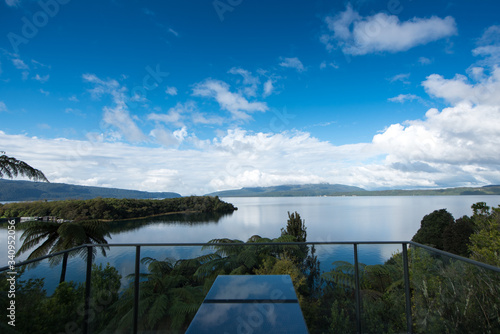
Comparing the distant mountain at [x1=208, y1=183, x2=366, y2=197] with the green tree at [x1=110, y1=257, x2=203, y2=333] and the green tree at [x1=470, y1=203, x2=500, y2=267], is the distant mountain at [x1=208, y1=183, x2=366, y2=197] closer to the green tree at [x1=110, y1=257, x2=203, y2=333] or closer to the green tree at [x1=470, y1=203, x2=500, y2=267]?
the green tree at [x1=470, y1=203, x2=500, y2=267]

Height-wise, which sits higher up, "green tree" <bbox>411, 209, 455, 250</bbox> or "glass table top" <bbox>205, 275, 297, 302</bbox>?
"glass table top" <bbox>205, 275, 297, 302</bbox>

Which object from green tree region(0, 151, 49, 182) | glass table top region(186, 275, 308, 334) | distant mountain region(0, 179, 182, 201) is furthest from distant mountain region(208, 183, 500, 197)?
glass table top region(186, 275, 308, 334)

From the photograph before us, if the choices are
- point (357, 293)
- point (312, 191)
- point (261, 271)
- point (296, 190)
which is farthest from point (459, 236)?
point (296, 190)

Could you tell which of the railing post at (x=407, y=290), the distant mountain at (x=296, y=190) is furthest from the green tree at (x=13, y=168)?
the distant mountain at (x=296, y=190)

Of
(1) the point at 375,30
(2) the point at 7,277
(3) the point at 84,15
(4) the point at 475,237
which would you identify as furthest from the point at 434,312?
(3) the point at 84,15

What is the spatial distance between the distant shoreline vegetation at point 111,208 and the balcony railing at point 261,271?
24.3m

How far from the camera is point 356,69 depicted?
16.3 meters

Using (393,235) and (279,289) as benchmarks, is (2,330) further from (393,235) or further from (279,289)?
(393,235)

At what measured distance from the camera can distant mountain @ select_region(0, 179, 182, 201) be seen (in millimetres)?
16203

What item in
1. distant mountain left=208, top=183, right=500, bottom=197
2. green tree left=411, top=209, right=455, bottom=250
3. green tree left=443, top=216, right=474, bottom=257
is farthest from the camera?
distant mountain left=208, top=183, right=500, bottom=197

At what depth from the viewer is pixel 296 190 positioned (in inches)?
4747

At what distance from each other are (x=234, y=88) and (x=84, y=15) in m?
9.75

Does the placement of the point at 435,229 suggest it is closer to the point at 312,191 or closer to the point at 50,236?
the point at 50,236

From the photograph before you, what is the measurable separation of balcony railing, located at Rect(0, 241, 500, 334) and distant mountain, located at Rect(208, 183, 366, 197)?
106 meters
